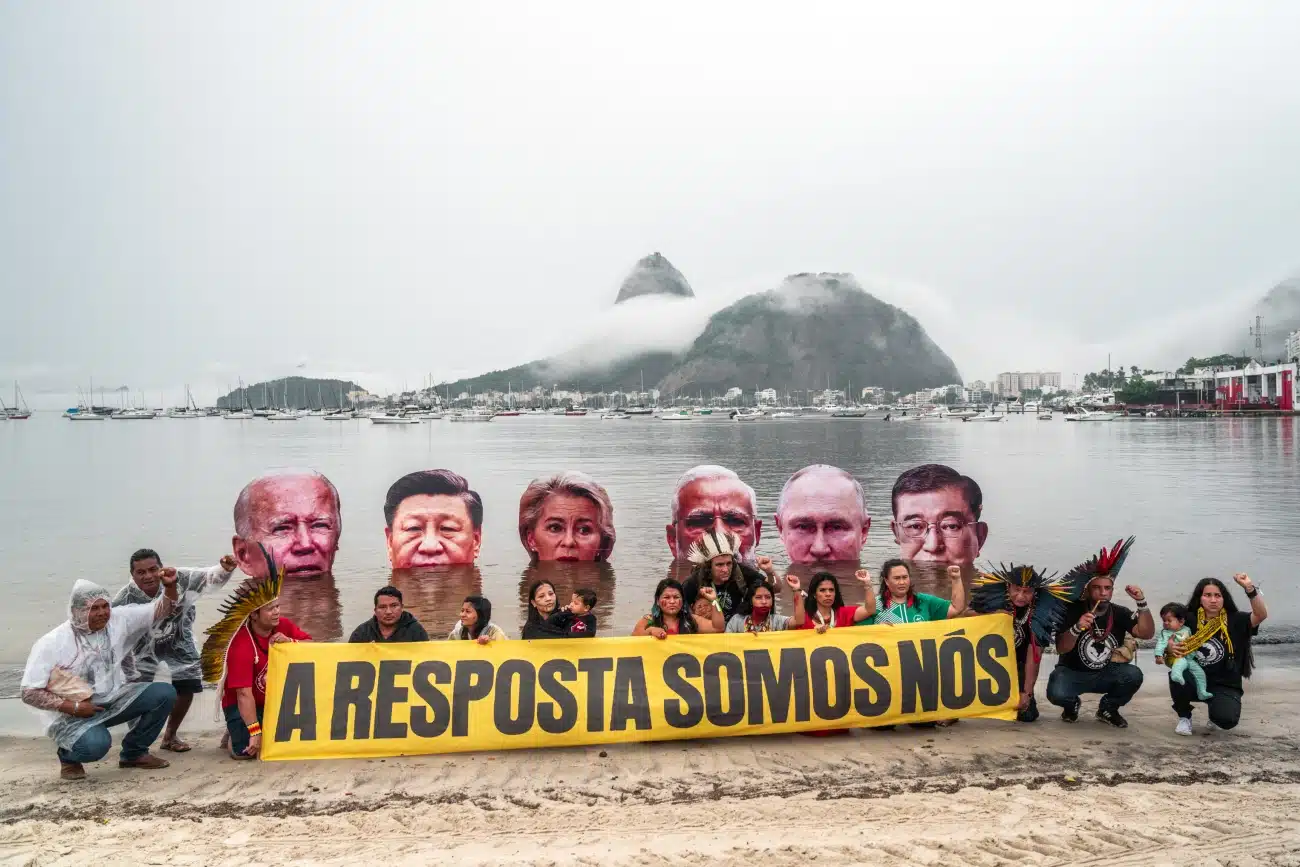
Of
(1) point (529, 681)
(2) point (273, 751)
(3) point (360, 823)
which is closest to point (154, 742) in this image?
(2) point (273, 751)

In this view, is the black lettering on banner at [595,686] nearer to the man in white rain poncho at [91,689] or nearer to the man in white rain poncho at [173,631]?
the man in white rain poncho at [173,631]

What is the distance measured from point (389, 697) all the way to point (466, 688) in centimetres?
57

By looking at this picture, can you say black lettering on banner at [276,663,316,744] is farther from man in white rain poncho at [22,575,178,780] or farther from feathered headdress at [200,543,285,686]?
man in white rain poncho at [22,575,178,780]

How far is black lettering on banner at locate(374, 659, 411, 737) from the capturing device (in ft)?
21.6

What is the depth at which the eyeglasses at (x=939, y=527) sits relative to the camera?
15.0 metres

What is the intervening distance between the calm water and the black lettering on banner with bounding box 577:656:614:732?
18.0 feet

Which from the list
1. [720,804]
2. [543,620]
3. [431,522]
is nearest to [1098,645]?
[720,804]

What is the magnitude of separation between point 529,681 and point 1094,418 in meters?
135

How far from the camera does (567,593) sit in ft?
48.4

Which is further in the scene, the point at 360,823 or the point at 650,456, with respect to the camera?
the point at 650,456

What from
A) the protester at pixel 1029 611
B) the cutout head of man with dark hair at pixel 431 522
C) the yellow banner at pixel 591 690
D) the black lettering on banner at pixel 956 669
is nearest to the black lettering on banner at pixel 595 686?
the yellow banner at pixel 591 690

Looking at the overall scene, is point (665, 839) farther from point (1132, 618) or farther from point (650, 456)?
point (650, 456)

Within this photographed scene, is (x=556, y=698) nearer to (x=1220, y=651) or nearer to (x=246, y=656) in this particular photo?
(x=246, y=656)

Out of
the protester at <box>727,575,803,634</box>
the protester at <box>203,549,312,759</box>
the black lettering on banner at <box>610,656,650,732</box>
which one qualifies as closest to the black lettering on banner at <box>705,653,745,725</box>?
the protester at <box>727,575,803,634</box>
